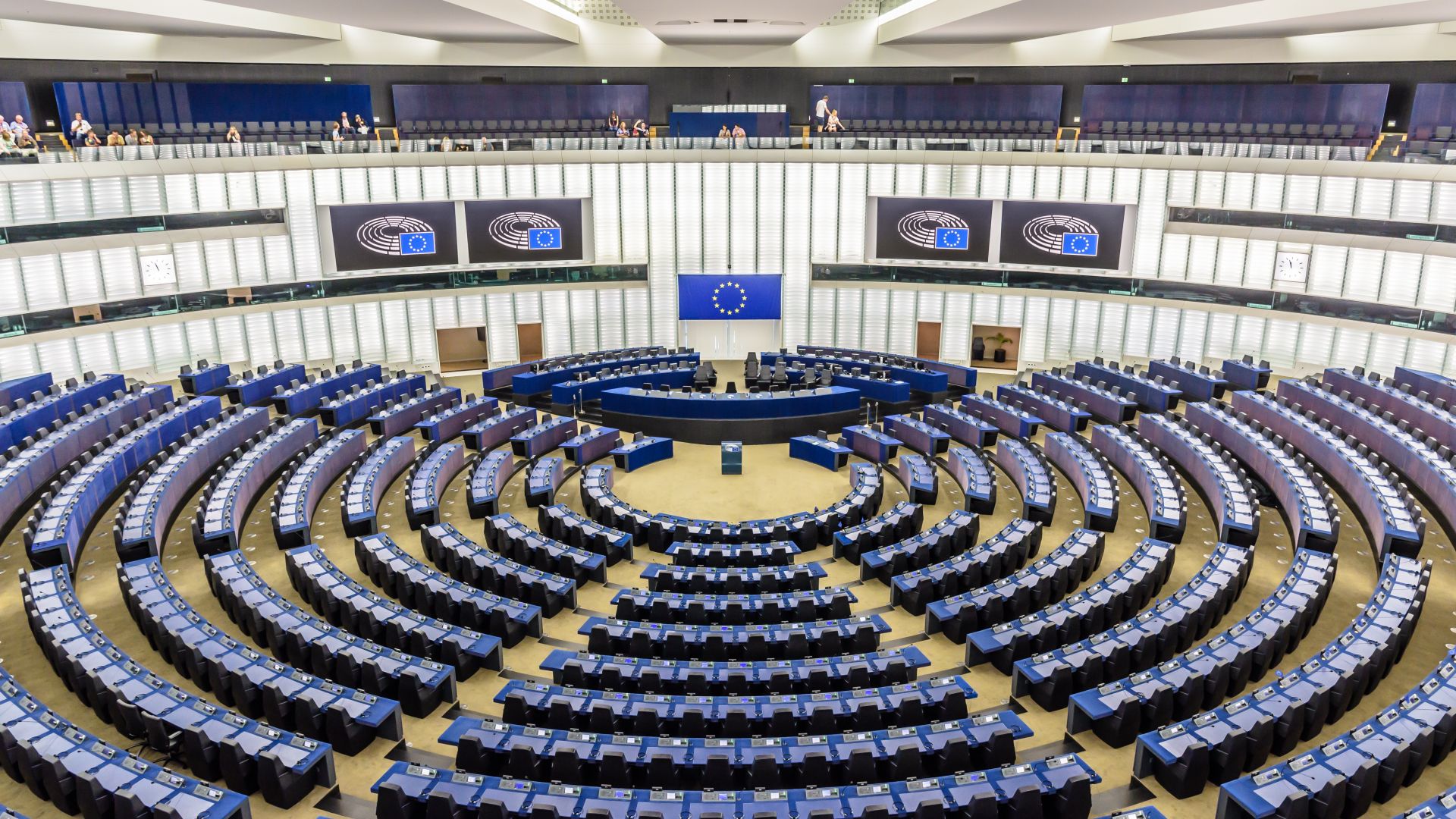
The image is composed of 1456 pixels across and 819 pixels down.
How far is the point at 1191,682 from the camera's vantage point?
1255 centimetres

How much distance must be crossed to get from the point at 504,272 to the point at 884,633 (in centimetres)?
2074

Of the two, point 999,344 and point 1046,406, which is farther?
point 999,344

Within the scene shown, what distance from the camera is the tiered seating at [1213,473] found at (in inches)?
707

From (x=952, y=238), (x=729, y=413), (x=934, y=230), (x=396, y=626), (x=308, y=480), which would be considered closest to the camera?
(x=396, y=626)

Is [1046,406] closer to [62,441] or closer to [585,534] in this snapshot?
[585,534]

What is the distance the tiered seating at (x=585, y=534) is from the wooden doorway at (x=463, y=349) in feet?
47.0

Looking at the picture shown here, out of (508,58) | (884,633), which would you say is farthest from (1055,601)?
(508,58)

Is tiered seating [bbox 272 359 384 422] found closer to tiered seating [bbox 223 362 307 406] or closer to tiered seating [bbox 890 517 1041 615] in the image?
tiered seating [bbox 223 362 307 406]

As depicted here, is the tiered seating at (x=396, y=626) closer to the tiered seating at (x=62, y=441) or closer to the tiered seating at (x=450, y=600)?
the tiered seating at (x=450, y=600)

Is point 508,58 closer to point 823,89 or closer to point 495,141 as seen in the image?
point 495,141

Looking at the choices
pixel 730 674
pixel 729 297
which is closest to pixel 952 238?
pixel 729 297

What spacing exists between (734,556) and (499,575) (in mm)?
4395

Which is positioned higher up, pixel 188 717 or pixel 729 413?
pixel 729 413

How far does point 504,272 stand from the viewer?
32.4 meters
